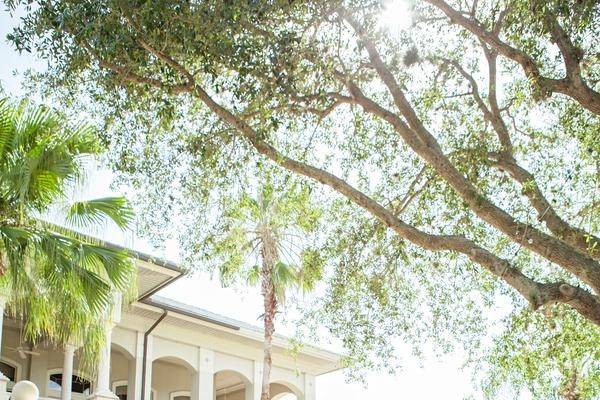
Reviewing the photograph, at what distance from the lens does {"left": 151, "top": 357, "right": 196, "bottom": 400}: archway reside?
2438 cm

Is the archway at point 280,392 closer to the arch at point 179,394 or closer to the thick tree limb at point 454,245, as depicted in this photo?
the arch at point 179,394

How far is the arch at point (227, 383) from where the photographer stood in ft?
85.1

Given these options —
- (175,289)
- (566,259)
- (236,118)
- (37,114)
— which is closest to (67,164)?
→ (37,114)

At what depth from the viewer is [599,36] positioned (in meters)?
10.2

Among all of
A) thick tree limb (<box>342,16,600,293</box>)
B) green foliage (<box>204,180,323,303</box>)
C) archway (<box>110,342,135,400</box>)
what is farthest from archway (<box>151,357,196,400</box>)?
thick tree limb (<box>342,16,600,293</box>)

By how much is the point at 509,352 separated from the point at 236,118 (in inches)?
202

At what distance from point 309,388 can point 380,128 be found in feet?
49.1

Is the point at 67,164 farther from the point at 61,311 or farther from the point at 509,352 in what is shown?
the point at 509,352

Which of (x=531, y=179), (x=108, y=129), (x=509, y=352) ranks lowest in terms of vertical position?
(x=509, y=352)

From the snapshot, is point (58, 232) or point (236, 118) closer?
point (236, 118)

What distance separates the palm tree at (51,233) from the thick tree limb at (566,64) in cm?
513

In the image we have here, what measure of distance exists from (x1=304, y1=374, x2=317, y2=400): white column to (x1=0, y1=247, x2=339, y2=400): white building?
3 centimetres

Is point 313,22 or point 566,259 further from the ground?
point 313,22

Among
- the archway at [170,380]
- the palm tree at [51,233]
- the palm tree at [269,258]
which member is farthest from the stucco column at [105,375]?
the archway at [170,380]
